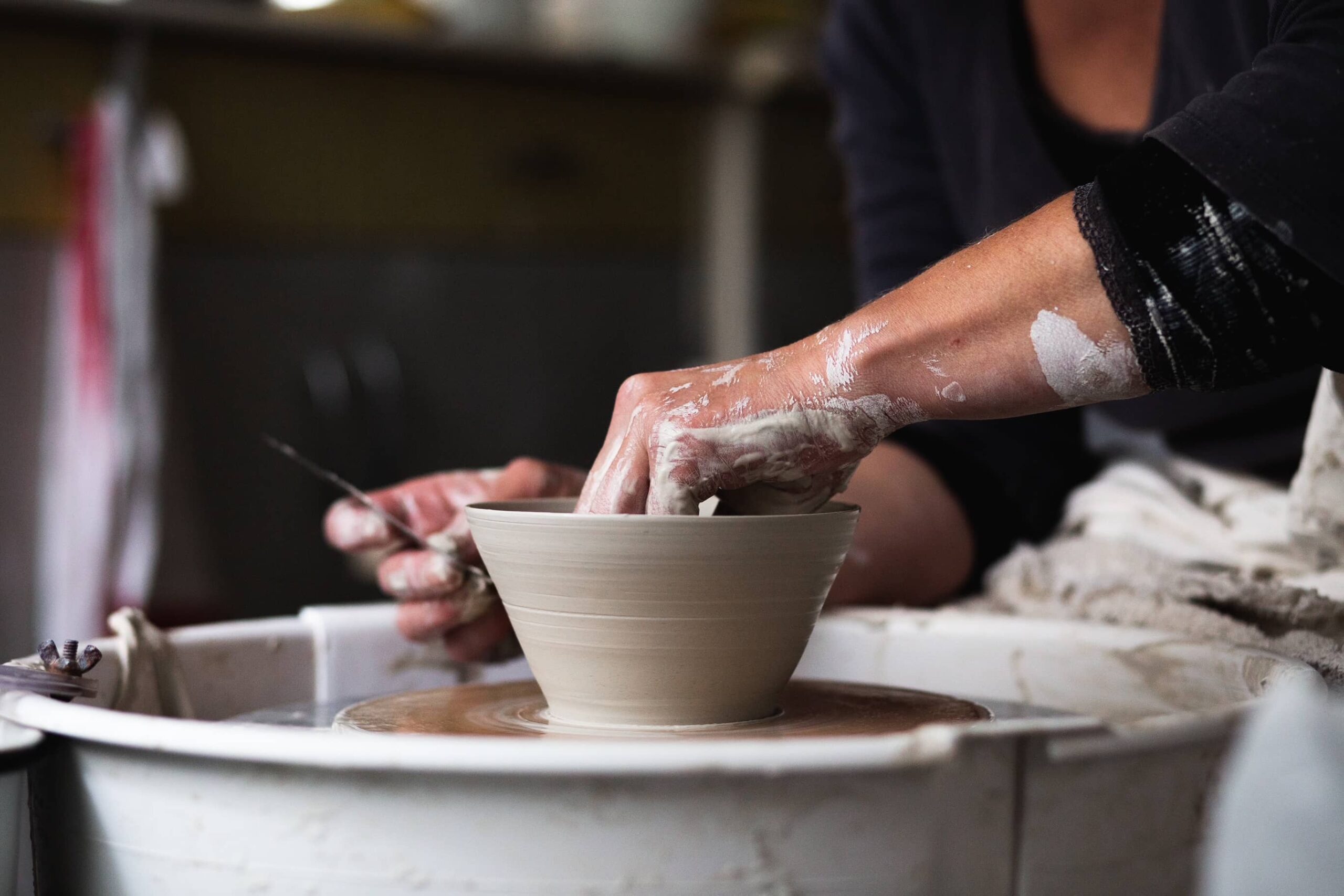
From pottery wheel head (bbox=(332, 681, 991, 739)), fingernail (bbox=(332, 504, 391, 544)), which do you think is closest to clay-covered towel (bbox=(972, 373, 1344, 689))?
pottery wheel head (bbox=(332, 681, 991, 739))

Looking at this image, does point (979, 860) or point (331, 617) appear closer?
point (979, 860)

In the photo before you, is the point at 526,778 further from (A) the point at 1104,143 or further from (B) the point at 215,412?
(B) the point at 215,412

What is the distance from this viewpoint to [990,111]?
1.12m

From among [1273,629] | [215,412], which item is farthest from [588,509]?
[215,412]

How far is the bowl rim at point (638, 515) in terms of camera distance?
0.64 metres

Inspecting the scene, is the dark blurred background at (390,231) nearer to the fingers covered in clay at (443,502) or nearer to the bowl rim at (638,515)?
the fingers covered in clay at (443,502)

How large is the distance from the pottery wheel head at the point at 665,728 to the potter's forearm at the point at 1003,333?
7.0 inches

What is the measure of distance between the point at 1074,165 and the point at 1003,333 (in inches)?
21.7

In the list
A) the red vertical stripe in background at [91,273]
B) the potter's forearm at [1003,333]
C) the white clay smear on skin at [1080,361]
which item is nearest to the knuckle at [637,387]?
the potter's forearm at [1003,333]

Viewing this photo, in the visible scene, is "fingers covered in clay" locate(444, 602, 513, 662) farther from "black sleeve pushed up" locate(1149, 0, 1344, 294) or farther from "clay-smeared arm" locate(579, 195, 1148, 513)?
"black sleeve pushed up" locate(1149, 0, 1344, 294)

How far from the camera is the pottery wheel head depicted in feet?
2.21

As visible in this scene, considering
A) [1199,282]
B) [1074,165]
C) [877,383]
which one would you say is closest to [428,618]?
[877,383]

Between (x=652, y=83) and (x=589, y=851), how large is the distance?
7.31 ft

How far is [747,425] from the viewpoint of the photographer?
666mm
